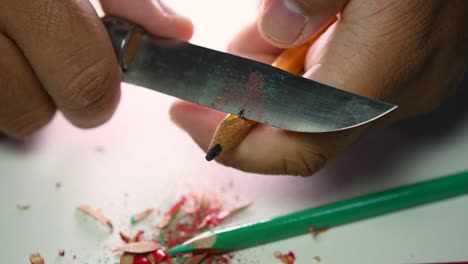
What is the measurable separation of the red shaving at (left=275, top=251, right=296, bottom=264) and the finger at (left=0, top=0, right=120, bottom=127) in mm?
367

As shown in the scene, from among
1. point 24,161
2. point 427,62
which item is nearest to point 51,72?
point 24,161

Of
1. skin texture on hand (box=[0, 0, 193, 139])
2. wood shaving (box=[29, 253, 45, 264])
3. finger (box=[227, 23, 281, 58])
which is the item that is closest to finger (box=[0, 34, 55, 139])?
skin texture on hand (box=[0, 0, 193, 139])

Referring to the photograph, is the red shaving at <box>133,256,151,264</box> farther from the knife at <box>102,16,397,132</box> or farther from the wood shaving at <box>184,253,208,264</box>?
the knife at <box>102,16,397,132</box>

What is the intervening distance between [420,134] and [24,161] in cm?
71

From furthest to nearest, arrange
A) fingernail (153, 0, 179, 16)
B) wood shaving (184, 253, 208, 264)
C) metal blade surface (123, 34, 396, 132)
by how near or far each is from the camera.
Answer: fingernail (153, 0, 179, 16)
wood shaving (184, 253, 208, 264)
metal blade surface (123, 34, 396, 132)

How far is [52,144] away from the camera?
39.2 inches

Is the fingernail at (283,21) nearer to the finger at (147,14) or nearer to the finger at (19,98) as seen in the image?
the finger at (147,14)

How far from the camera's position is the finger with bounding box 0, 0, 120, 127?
30.0 inches

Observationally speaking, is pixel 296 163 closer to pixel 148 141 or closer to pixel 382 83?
pixel 382 83

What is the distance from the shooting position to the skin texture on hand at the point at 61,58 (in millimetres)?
769

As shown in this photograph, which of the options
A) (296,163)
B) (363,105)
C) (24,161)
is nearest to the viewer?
(363,105)

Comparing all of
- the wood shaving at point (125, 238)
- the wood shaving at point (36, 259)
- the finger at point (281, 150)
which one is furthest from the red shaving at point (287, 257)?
the wood shaving at point (36, 259)

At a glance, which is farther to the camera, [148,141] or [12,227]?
[148,141]

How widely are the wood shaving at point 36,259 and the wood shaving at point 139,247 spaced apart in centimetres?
11
